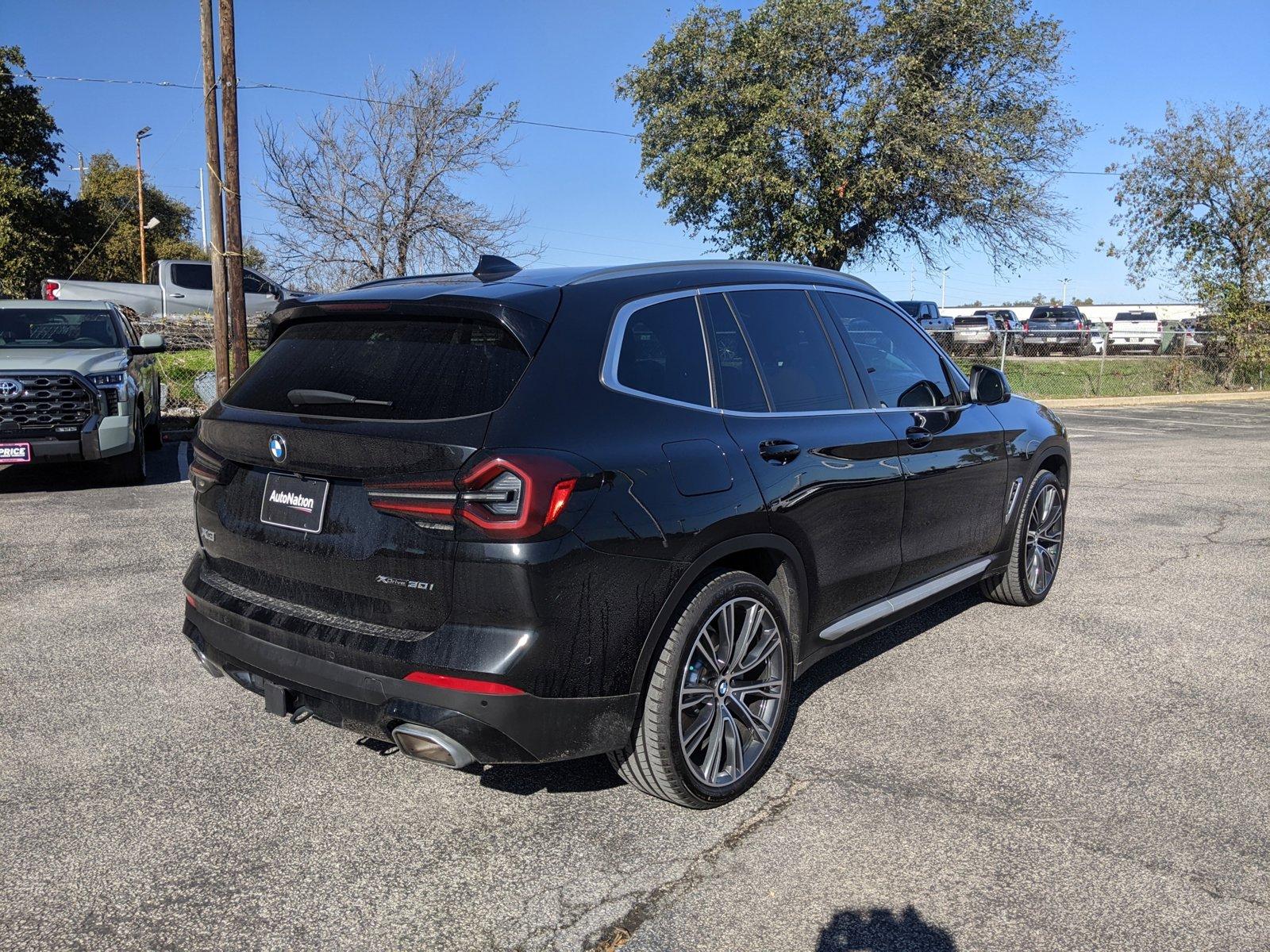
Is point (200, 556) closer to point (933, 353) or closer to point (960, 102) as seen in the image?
point (933, 353)

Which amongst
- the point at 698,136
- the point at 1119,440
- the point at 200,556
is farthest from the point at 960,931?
the point at 698,136

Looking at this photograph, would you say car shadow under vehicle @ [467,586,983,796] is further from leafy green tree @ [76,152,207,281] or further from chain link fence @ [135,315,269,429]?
leafy green tree @ [76,152,207,281]

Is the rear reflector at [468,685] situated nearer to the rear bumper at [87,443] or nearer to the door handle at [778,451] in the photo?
the door handle at [778,451]

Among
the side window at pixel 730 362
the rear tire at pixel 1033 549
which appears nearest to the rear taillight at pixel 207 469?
the side window at pixel 730 362

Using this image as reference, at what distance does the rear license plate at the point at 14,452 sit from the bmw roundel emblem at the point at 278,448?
260 inches

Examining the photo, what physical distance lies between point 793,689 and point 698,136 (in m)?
23.6

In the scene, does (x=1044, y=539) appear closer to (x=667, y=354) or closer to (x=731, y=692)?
(x=731, y=692)

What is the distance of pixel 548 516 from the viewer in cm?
289

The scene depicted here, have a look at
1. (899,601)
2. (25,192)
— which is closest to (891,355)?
(899,601)

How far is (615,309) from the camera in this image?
342cm

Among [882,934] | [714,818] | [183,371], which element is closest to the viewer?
[882,934]

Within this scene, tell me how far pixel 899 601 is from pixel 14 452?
7499 mm

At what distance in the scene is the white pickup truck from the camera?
32031 mm

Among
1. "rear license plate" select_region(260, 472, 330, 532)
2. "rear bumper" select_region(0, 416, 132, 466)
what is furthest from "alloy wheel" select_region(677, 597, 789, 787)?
"rear bumper" select_region(0, 416, 132, 466)
